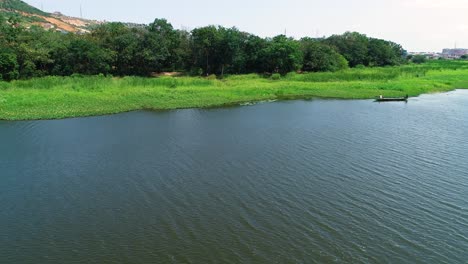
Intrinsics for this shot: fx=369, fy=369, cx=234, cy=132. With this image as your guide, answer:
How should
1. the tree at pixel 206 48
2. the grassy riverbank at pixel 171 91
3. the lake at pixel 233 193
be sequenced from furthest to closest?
1. the tree at pixel 206 48
2. the grassy riverbank at pixel 171 91
3. the lake at pixel 233 193

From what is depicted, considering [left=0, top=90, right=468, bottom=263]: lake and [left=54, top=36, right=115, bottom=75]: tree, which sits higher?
[left=54, top=36, right=115, bottom=75]: tree

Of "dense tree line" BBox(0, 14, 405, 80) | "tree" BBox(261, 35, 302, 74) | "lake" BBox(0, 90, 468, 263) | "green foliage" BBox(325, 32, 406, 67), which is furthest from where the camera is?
"green foliage" BBox(325, 32, 406, 67)

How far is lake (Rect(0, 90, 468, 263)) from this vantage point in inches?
516

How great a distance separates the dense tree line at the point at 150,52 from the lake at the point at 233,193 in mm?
23612

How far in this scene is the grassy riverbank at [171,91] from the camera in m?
36.9

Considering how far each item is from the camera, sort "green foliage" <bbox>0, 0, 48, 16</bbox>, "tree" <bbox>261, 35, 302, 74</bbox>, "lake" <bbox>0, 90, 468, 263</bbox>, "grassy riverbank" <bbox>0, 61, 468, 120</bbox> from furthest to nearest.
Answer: "green foliage" <bbox>0, 0, 48, 16</bbox>, "tree" <bbox>261, 35, 302, 74</bbox>, "grassy riverbank" <bbox>0, 61, 468, 120</bbox>, "lake" <bbox>0, 90, 468, 263</bbox>

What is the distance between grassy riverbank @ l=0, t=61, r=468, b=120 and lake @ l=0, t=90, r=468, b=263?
609 centimetres

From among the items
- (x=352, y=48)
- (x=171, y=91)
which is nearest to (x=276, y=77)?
(x=171, y=91)

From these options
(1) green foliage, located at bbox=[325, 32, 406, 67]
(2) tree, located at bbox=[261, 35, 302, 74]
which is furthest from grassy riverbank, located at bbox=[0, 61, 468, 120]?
(1) green foliage, located at bbox=[325, 32, 406, 67]

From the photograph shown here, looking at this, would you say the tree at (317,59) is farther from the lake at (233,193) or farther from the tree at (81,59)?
the lake at (233,193)

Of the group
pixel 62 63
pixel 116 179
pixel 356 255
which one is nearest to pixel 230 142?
pixel 116 179

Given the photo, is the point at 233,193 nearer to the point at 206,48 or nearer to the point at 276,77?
the point at 276,77

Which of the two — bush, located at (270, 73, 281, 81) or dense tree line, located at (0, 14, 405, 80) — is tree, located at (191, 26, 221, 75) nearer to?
dense tree line, located at (0, 14, 405, 80)

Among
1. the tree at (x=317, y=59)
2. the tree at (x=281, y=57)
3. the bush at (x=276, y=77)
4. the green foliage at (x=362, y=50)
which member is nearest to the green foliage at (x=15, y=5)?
the tree at (x=281, y=57)
